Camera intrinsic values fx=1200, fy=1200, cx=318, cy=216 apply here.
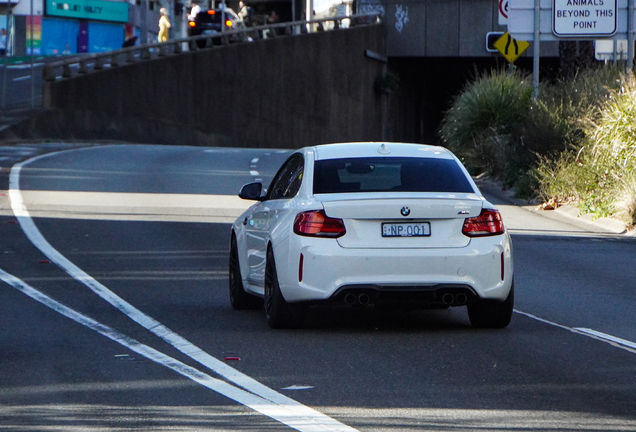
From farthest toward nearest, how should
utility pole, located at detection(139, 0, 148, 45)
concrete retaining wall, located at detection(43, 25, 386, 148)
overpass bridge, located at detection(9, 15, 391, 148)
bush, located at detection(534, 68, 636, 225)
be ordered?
utility pole, located at detection(139, 0, 148, 45)
concrete retaining wall, located at detection(43, 25, 386, 148)
overpass bridge, located at detection(9, 15, 391, 148)
bush, located at detection(534, 68, 636, 225)

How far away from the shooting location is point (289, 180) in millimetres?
9641

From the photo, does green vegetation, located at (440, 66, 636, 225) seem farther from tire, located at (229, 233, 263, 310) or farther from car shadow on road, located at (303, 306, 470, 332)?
tire, located at (229, 233, 263, 310)

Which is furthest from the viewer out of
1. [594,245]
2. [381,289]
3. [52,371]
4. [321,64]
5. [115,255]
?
[321,64]

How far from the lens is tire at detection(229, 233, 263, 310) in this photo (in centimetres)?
1009

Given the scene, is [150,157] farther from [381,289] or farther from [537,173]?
[381,289]

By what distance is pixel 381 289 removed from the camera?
8445mm

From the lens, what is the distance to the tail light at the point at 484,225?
857 centimetres

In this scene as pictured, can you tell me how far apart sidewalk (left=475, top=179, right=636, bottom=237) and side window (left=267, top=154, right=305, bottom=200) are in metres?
8.37

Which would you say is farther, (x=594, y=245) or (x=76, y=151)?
(x=76, y=151)

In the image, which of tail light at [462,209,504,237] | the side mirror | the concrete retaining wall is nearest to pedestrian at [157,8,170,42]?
the concrete retaining wall

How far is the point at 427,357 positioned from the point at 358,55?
44.4 m

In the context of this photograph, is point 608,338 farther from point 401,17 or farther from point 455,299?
point 401,17

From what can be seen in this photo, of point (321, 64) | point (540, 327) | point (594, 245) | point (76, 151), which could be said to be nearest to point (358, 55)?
point (321, 64)

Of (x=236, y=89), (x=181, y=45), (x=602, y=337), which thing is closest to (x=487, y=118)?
(x=602, y=337)
